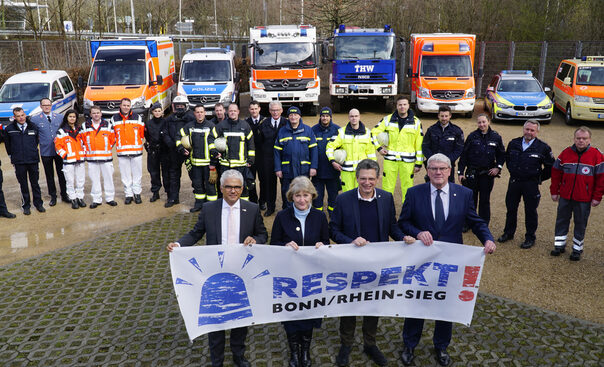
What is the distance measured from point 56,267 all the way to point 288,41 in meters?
13.4

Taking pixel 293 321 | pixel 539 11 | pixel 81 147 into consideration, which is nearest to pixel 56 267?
pixel 81 147

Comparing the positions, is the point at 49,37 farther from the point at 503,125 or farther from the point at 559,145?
the point at 559,145

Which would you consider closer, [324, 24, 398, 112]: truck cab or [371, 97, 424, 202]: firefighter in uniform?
[371, 97, 424, 202]: firefighter in uniform

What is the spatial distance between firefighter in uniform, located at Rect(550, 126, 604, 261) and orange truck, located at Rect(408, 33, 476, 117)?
38.4 feet

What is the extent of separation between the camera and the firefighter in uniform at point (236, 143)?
8.77 meters

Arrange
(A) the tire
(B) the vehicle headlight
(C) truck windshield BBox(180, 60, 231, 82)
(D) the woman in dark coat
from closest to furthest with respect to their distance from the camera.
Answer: (D) the woman in dark coat < (A) the tire < (B) the vehicle headlight < (C) truck windshield BBox(180, 60, 231, 82)

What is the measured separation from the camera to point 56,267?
7562 mm

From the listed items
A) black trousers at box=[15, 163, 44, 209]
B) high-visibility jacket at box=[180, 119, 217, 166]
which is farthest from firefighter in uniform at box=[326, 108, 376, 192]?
black trousers at box=[15, 163, 44, 209]

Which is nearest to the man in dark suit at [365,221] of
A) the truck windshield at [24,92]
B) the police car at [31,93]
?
the police car at [31,93]

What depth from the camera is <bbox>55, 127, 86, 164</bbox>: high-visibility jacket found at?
32.6ft

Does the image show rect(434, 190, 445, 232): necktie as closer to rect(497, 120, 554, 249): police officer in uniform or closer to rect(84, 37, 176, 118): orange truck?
rect(497, 120, 554, 249): police officer in uniform

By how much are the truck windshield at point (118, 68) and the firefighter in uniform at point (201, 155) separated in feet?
34.0

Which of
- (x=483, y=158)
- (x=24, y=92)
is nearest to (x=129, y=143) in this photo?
(x=483, y=158)

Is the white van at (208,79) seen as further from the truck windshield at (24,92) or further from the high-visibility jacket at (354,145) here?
the high-visibility jacket at (354,145)
